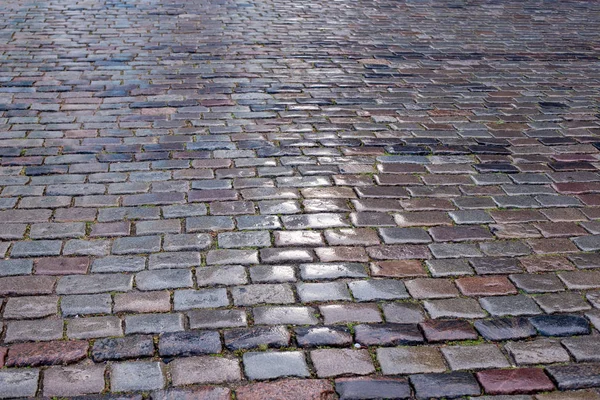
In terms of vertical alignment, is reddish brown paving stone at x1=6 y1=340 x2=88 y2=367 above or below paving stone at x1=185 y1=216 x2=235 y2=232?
above

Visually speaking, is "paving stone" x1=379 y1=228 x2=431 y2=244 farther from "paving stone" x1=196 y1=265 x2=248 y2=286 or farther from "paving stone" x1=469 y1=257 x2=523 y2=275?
"paving stone" x1=196 y1=265 x2=248 y2=286

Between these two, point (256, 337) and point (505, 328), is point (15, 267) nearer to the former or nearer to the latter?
point (256, 337)

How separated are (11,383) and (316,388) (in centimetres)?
111

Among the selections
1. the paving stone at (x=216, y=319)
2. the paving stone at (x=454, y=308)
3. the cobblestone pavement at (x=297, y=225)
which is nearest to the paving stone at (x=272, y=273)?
the cobblestone pavement at (x=297, y=225)

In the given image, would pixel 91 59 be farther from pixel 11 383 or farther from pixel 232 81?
pixel 11 383

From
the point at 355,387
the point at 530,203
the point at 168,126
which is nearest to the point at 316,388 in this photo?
the point at 355,387

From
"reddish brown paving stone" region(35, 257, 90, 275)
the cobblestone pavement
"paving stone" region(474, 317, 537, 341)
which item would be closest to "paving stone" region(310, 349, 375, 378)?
the cobblestone pavement

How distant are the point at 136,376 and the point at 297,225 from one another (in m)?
1.36

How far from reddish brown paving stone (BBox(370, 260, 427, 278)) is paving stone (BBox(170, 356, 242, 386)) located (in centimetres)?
93

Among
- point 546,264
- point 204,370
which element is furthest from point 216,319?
point 546,264

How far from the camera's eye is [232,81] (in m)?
6.25

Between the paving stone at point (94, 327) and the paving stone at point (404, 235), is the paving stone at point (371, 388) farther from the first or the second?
the paving stone at point (404, 235)

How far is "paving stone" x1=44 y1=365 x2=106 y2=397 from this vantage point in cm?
241

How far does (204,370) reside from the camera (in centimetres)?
252
